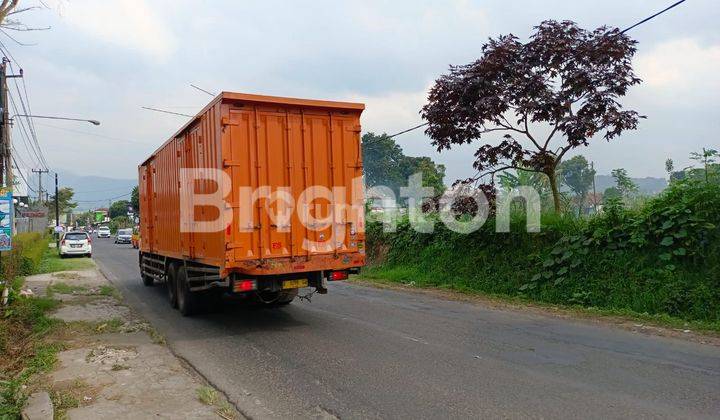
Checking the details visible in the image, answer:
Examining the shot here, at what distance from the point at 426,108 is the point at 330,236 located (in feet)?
17.7

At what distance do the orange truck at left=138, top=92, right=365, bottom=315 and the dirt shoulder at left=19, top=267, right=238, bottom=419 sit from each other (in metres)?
1.39

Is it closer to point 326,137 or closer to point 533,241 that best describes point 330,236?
point 326,137

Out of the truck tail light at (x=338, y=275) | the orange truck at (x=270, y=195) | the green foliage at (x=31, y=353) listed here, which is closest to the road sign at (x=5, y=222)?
the green foliage at (x=31, y=353)

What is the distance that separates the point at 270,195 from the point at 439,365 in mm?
3506

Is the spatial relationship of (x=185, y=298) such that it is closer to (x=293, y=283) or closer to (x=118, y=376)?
(x=293, y=283)

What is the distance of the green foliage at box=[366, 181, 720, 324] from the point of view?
927 cm

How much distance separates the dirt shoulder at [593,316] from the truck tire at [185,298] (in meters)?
5.37

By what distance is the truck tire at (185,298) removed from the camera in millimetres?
9656

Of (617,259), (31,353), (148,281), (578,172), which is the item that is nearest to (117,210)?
(578,172)

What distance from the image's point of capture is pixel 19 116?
76.5 feet

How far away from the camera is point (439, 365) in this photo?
6242mm

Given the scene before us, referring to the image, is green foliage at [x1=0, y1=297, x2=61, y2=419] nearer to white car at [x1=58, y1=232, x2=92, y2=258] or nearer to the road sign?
the road sign

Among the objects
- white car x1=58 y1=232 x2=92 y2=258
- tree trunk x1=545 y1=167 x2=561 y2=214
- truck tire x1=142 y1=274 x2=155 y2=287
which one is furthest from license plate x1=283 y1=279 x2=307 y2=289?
white car x1=58 y1=232 x2=92 y2=258

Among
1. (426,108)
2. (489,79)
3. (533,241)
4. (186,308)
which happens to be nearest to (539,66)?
(489,79)
